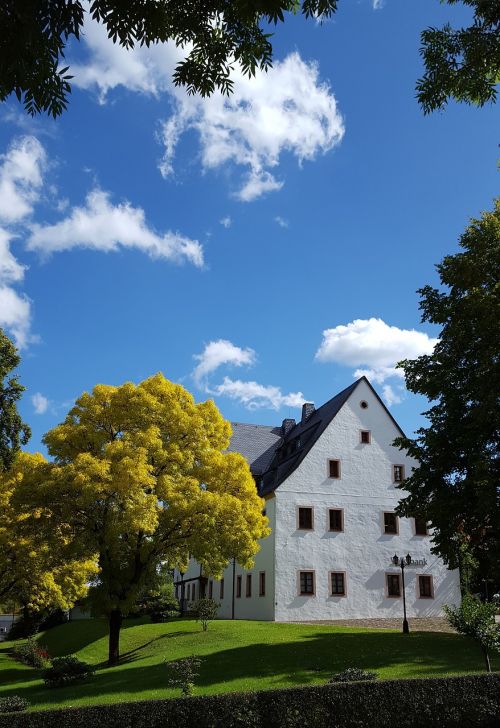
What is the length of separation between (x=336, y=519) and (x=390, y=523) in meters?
3.67

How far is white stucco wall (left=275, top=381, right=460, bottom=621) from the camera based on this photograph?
35125 millimetres

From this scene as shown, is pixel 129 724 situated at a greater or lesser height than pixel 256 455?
lesser

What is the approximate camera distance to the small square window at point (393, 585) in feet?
120

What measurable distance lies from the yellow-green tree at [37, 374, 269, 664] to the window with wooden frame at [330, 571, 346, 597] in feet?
39.2

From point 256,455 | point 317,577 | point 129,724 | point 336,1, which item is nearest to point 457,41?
point 336,1

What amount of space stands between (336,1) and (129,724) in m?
13.1

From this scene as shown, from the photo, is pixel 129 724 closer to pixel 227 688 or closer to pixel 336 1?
pixel 227 688

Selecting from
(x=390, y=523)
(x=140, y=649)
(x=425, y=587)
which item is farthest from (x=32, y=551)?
(x=425, y=587)

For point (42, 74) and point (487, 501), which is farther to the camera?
point (487, 501)

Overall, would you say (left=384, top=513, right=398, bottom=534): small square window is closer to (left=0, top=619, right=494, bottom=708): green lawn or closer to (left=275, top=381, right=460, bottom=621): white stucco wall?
(left=275, top=381, right=460, bottom=621): white stucco wall

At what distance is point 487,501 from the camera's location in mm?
19000

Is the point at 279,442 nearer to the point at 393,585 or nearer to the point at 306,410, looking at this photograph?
the point at 306,410

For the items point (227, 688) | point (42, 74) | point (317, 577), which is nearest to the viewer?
point (42, 74)

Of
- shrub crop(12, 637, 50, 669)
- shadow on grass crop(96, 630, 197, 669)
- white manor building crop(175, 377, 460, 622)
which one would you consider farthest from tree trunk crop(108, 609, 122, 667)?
white manor building crop(175, 377, 460, 622)
